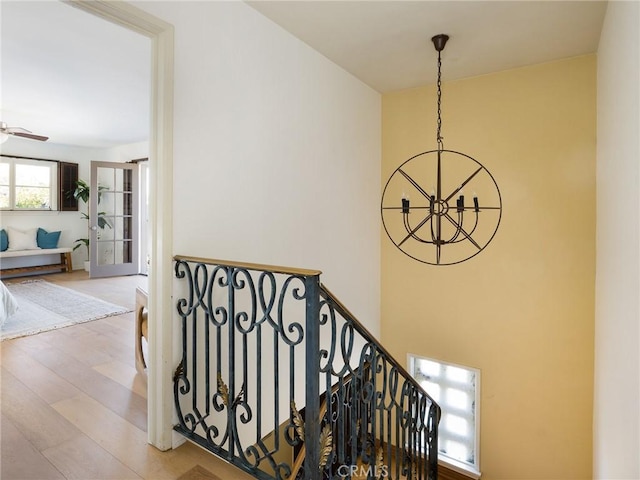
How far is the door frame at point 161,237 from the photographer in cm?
190

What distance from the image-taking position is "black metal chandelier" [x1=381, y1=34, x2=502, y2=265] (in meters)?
3.66

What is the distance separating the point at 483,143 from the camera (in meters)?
3.66

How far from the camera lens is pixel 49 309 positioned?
4.50 metres

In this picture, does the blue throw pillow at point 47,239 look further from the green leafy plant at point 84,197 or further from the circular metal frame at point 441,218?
the circular metal frame at point 441,218

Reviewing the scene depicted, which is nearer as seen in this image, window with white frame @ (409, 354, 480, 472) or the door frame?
the door frame

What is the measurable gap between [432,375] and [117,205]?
6236mm

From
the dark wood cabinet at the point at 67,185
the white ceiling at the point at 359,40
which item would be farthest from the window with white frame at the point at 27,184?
the white ceiling at the point at 359,40

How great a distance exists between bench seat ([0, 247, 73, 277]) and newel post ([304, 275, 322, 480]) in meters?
7.07

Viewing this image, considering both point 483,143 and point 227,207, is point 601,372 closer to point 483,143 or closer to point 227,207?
point 483,143

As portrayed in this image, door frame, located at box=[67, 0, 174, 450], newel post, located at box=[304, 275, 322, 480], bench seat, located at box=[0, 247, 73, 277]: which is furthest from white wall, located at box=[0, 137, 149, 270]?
newel post, located at box=[304, 275, 322, 480]

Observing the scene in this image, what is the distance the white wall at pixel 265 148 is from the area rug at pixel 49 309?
9.07 feet

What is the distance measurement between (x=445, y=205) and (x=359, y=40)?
1781 mm

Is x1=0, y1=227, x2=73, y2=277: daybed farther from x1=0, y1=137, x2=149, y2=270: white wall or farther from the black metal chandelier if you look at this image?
the black metal chandelier

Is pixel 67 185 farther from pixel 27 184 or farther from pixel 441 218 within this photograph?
pixel 441 218
